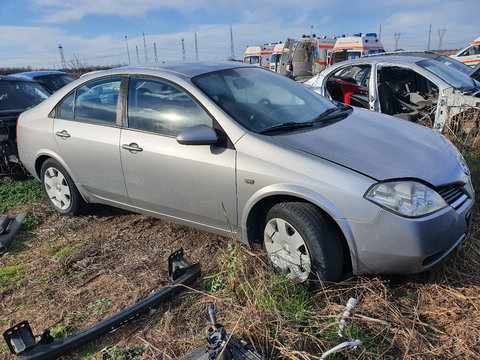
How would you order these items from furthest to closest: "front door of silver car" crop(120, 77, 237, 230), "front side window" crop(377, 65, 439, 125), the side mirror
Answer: "front side window" crop(377, 65, 439, 125) < "front door of silver car" crop(120, 77, 237, 230) < the side mirror

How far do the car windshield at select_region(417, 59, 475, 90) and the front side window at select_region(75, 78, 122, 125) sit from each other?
4.51m

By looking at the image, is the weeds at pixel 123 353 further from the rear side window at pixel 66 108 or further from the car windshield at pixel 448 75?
the car windshield at pixel 448 75

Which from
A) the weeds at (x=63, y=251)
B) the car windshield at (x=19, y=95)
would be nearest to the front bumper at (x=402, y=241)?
the weeds at (x=63, y=251)

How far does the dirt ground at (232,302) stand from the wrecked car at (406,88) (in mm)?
2425

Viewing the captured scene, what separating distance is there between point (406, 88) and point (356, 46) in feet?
38.9

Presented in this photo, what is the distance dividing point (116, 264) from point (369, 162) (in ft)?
7.28

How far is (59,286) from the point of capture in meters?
3.00

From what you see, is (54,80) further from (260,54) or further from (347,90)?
(260,54)

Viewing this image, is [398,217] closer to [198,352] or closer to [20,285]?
[198,352]

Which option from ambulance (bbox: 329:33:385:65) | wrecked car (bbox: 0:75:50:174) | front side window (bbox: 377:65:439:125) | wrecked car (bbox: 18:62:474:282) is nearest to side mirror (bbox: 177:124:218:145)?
wrecked car (bbox: 18:62:474:282)

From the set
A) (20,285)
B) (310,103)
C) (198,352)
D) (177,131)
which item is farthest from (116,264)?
(310,103)

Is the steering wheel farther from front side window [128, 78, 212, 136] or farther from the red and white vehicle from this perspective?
the red and white vehicle

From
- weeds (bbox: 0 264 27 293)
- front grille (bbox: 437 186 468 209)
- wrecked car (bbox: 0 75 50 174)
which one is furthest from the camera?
wrecked car (bbox: 0 75 50 174)

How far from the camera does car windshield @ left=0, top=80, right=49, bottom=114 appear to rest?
218 inches
